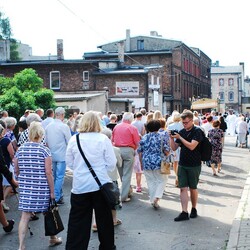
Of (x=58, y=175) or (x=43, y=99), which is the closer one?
(x=58, y=175)

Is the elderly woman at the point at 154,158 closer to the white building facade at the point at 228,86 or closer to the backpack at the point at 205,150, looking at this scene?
the backpack at the point at 205,150

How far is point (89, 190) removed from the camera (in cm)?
586

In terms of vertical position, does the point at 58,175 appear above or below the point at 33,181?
below

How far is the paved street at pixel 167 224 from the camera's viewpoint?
697cm

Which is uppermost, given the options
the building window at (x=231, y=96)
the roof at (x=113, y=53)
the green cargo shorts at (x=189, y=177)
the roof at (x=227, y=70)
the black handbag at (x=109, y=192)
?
the roof at (x=227, y=70)

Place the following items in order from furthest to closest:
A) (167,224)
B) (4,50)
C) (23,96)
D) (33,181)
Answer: (4,50)
(23,96)
(167,224)
(33,181)

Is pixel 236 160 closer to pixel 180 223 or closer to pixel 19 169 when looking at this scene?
pixel 180 223

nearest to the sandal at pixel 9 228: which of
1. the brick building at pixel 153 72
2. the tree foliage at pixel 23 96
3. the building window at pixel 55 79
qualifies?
the tree foliage at pixel 23 96

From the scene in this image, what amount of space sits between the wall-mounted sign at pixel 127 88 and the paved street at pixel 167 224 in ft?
100

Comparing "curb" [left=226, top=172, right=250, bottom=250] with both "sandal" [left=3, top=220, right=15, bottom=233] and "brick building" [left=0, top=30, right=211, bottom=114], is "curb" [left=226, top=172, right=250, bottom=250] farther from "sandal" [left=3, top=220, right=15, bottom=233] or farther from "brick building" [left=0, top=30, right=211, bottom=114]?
"brick building" [left=0, top=30, right=211, bottom=114]

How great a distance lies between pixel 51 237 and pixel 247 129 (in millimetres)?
19872

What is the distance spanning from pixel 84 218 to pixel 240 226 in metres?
2.93

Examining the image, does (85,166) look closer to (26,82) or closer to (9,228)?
(9,228)

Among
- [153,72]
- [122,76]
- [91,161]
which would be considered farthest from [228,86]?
[91,161]
